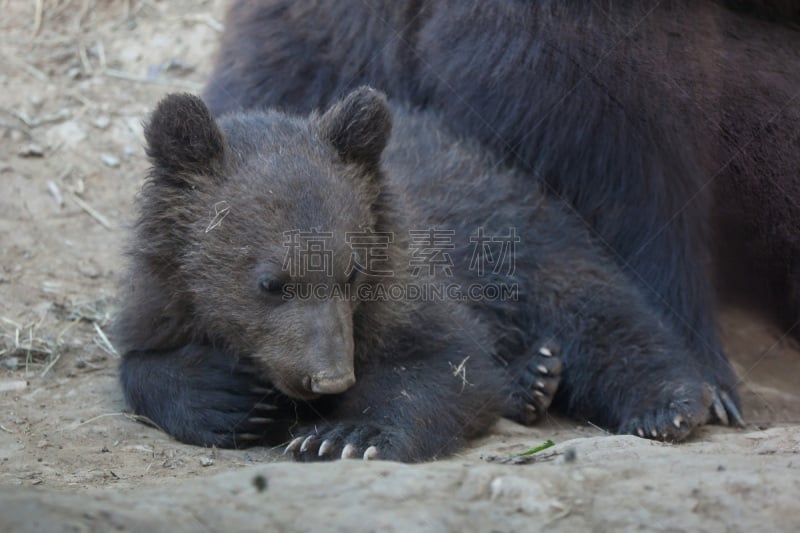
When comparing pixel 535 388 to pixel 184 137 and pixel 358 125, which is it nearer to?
pixel 358 125

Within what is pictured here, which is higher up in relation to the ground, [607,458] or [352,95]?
[352,95]

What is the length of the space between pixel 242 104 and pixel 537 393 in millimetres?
2591

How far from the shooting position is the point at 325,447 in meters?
4.05

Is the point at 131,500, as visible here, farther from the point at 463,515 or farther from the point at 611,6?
the point at 611,6

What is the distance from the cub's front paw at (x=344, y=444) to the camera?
4039mm

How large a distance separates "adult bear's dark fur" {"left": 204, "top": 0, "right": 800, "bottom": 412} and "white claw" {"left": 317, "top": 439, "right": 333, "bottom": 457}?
2108 mm

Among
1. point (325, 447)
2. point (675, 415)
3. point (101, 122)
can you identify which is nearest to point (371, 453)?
point (325, 447)

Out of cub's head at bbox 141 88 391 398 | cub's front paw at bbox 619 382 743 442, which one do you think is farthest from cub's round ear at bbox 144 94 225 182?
cub's front paw at bbox 619 382 743 442

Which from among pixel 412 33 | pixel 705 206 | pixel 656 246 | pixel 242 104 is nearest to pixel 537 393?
pixel 656 246

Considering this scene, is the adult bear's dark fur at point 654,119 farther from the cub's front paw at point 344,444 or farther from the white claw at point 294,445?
the white claw at point 294,445

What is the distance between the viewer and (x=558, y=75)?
535 centimetres

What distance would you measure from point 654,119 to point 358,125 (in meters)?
1.66

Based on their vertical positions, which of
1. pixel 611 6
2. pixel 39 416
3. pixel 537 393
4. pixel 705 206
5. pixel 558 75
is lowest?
pixel 39 416

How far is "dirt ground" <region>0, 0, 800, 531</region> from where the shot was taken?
278 cm
